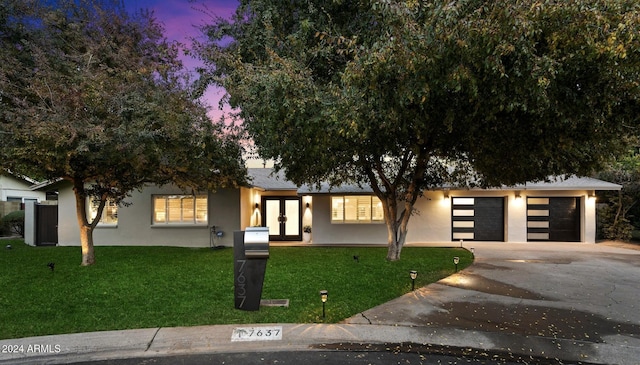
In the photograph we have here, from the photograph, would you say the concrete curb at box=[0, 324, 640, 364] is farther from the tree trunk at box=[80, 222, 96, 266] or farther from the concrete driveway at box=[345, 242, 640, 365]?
the tree trunk at box=[80, 222, 96, 266]

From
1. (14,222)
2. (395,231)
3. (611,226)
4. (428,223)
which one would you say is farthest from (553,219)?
(14,222)

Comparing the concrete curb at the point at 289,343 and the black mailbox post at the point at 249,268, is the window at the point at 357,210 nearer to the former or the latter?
the black mailbox post at the point at 249,268

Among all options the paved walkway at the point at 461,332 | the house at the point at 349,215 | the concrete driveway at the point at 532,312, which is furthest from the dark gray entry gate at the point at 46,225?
the concrete driveway at the point at 532,312

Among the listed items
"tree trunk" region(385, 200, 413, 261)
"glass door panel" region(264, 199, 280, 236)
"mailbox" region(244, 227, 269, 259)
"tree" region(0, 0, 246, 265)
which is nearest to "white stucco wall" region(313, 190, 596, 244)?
"glass door panel" region(264, 199, 280, 236)

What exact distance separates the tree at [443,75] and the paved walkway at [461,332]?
115 inches

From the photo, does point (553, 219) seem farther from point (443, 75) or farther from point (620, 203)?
point (443, 75)

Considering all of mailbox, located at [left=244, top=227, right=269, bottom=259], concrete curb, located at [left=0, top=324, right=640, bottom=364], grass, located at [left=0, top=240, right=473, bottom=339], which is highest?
mailbox, located at [left=244, top=227, right=269, bottom=259]

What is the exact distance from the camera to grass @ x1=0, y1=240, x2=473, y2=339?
5.69m

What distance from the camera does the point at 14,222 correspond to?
63.1 ft

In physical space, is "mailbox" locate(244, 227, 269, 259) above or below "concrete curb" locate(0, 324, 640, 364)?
above

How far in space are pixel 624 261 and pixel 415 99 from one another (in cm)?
1034

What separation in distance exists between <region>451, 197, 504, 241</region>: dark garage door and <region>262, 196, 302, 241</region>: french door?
6971 mm

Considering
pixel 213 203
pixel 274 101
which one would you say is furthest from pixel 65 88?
pixel 213 203

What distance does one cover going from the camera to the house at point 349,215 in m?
14.6
